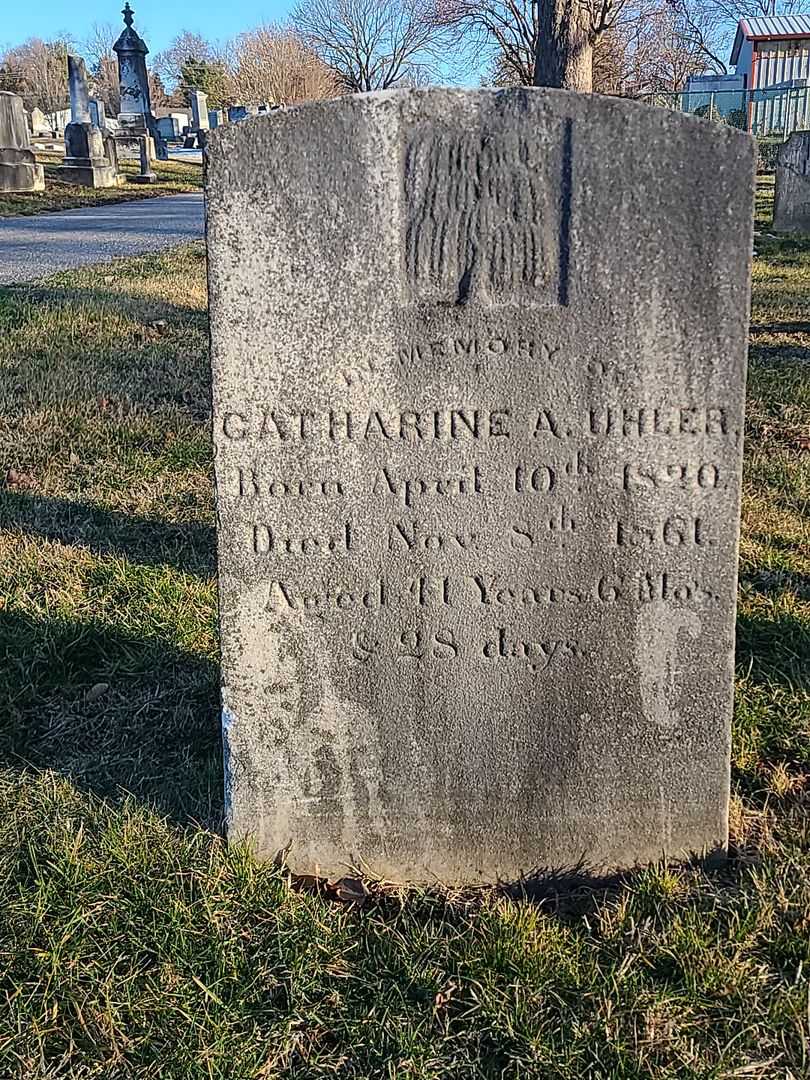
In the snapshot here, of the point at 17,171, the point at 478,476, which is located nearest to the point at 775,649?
the point at 478,476

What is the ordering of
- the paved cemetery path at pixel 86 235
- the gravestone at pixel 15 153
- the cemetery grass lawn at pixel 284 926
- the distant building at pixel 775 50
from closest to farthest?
the cemetery grass lawn at pixel 284 926, the paved cemetery path at pixel 86 235, the gravestone at pixel 15 153, the distant building at pixel 775 50

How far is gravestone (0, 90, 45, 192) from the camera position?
21.6m

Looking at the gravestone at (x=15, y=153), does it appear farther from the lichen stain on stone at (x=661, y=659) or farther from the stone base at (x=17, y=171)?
the lichen stain on stone at (x=661, y=659)

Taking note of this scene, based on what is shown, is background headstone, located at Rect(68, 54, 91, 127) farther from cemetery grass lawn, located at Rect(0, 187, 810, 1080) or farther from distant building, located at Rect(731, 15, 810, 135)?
distant building, located at Rect(731, 15, 810, 135)

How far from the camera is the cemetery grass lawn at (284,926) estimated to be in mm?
2059

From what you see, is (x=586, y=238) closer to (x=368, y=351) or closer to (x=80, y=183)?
(x=368, y=351)

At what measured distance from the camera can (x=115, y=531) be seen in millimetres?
4578

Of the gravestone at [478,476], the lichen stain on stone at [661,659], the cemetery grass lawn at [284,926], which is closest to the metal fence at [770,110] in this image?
the cemetery grass lawn at [284,926]

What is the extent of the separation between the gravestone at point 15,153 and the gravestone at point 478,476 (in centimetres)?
2236

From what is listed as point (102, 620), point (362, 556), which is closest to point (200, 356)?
point (102, 620)

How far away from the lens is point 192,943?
2.30m

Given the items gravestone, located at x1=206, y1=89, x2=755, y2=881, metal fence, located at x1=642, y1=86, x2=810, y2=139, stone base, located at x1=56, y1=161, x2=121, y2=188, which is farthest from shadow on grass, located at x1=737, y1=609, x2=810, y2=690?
metal fence, located at x1=642, y1=86, x2=810, y2=139

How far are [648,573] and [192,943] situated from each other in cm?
Answer: 138

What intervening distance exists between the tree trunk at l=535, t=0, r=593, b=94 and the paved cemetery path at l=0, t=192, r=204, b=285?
5.68 meters
